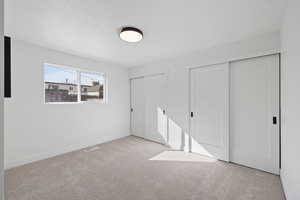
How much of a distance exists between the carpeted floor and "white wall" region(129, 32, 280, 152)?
939mm

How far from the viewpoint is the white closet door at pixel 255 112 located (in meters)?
2.22

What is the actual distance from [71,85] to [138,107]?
1.99 metres

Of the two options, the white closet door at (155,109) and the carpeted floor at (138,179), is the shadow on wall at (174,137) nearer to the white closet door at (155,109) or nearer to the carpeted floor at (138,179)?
the white closet door at (155,109)

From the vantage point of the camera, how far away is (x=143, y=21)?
189 centimetres

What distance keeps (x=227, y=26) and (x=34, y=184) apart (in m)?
3.65

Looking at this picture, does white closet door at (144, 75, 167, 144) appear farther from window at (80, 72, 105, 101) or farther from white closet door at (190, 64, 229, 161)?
window at (80, 72, 105, 101)

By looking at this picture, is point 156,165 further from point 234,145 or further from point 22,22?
point 22,22

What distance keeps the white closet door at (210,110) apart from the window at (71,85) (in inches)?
101

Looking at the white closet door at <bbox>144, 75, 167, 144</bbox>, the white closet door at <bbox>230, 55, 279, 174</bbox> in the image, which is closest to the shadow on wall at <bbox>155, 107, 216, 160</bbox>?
the white closet door at <bbox>144, 75, 167, 144</bbox>

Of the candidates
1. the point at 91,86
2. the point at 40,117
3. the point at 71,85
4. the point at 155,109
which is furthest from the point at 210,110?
the point at 40,117

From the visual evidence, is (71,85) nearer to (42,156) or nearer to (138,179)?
(42,156)

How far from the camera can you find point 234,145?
2.63 metres

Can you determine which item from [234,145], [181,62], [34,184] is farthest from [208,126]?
[34,184]

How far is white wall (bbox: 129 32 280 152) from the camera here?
2.27 m
